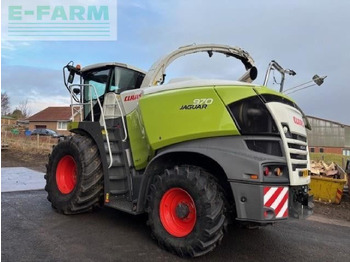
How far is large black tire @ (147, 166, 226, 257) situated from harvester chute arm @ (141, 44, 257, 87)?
6.28 feet

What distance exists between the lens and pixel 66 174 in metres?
5.95

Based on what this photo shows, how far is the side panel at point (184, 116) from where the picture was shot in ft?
12.8

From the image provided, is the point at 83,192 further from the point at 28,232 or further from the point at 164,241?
the point at 164,241

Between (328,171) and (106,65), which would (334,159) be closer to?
(328,171)

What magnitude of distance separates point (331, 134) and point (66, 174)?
2383 inches

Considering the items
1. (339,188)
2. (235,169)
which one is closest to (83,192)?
(235,169)

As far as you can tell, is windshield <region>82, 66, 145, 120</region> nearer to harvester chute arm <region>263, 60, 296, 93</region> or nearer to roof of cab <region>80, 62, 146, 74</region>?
roof of cab <region>80, 62, 146, 74</region>

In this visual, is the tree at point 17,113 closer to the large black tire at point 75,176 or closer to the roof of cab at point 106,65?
the roof of cab at point 106,65

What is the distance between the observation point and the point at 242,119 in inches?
151

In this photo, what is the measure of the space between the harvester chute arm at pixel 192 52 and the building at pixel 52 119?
44.3m

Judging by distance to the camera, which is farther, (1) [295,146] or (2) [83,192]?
(2) [83,192]

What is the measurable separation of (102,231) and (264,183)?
98.6 inches

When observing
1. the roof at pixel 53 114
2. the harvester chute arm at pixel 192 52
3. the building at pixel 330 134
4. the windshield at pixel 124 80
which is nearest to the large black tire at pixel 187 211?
the harvester chute arm at pixel 192 52

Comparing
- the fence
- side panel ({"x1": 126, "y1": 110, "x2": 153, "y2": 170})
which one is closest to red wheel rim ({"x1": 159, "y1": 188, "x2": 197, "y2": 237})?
side panel ({"x1": 126, "y1": 110, "x2": 153, "y2": 170})
